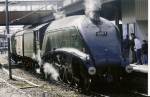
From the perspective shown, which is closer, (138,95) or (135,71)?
(138,95)

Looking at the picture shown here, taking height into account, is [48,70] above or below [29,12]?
below

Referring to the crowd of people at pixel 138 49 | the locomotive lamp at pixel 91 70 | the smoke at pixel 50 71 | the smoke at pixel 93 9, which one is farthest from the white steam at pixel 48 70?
the crowd of people at pixel 138 49

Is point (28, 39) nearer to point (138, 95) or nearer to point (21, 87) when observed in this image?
point (21, 87)

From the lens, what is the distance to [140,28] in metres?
23.2

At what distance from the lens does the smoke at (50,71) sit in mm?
15562

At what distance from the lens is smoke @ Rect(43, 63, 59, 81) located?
1556 centimetres

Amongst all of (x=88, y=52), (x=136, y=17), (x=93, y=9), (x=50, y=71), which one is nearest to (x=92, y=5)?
(x=93, y=9)

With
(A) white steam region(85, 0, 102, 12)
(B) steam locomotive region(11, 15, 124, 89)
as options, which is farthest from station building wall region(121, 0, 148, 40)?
(B) steam locomotive region(11, 15, 124, 89)

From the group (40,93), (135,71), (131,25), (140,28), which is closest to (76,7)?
(131,25)

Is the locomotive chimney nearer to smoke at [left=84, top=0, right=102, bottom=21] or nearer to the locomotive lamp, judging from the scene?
smoke at [left=84, top=0, right=102, bottom=21]

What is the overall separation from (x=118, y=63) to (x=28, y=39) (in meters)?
10.1

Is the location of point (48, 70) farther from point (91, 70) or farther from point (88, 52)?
point (91, 70)

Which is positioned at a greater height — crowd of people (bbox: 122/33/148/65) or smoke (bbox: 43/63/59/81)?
crowd of people (bbox: 122/33/148/65)

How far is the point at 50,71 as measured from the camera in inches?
647
